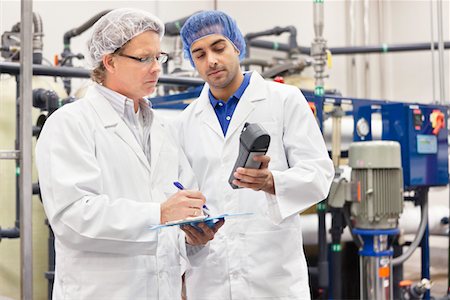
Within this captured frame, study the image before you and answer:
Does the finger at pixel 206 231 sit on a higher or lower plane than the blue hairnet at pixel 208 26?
lower

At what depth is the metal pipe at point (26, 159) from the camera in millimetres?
1482

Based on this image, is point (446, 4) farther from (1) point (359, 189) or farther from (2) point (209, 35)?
(2) point (209, 35)

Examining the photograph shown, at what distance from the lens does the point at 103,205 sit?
120cm

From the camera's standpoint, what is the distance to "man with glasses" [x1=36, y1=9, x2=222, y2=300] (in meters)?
1.21

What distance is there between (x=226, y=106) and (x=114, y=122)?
0.41 m

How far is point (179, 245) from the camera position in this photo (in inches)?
56.8

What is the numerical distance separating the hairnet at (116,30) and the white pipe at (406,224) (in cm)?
197

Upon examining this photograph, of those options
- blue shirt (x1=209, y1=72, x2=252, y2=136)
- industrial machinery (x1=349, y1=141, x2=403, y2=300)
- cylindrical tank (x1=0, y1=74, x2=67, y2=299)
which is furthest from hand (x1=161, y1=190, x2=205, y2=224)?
industrial machinery (x1=349, y1=141, x2=403, y2=300)

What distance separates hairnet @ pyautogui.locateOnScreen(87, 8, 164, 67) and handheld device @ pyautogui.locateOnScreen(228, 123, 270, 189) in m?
0.33

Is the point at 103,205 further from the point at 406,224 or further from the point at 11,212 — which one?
the point at 406,224

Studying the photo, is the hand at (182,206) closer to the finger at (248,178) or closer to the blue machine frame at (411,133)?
the finger at (248,178)

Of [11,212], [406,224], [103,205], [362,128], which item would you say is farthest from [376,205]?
[103,205]

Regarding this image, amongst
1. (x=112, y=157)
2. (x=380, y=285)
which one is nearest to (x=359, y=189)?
(x=380, y=285)

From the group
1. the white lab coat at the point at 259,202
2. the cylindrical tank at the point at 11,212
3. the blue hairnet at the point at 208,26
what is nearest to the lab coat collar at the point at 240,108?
the white lab coat at the point at 259,202
